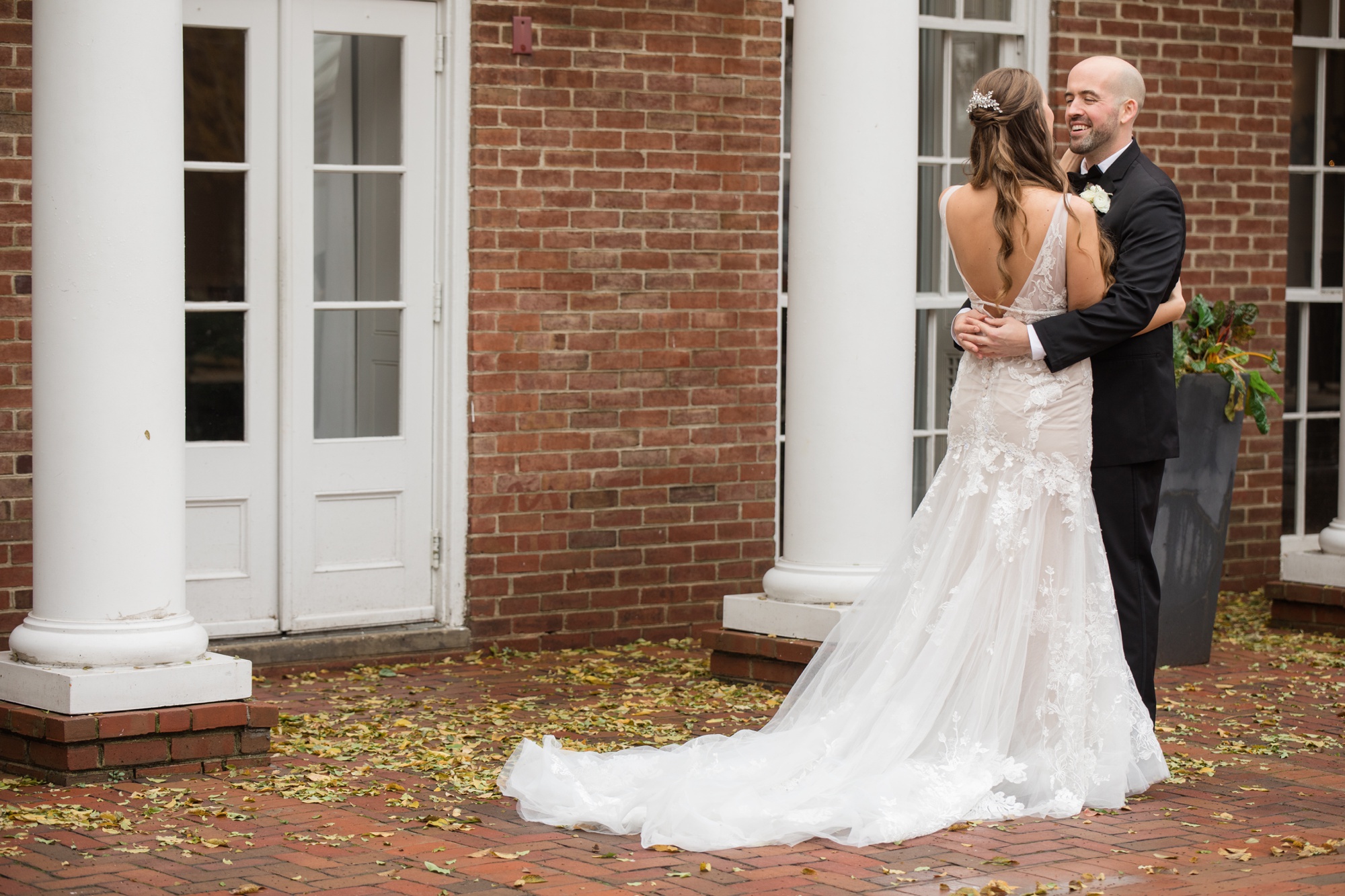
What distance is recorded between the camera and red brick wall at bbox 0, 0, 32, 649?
601cm

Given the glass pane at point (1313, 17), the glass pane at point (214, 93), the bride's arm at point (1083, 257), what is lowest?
the bride's arm at point (1083, 257)

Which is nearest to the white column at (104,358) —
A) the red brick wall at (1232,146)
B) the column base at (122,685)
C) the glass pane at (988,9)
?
the column base at (122,685)

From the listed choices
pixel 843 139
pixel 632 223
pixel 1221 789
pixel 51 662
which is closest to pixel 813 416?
pixel 843 139

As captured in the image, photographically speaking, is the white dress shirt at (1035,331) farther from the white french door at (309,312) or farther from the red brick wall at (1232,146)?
the red brick wall at (1232,146)

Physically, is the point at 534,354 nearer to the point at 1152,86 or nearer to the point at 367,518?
the point at 367,518

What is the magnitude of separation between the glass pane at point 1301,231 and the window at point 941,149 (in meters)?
1.80

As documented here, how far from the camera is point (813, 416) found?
20.2 feet

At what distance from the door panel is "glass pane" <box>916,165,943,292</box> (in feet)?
9.51

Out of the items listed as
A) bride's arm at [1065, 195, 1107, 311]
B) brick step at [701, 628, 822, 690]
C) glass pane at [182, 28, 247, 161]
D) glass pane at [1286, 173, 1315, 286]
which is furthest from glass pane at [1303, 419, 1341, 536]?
glass pane at [182, 28, 247, 161]

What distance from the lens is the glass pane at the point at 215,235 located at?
6488 mm

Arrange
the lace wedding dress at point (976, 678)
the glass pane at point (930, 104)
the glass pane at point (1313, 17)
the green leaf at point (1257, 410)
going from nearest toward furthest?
the lace wedding dress at point (976, 678) → the green leaf at point (1257, 410) → the glass pane at point (930, 104) → the glass pane at point (1313, 17)

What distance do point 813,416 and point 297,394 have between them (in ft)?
6.42

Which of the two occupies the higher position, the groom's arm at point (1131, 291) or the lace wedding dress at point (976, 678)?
the groom's arm at point (1131, 291)

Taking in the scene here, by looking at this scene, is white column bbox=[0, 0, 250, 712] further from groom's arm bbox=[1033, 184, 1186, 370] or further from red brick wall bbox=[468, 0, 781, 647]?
groom's arm bbox=[1033, 184, 1186, 370]
